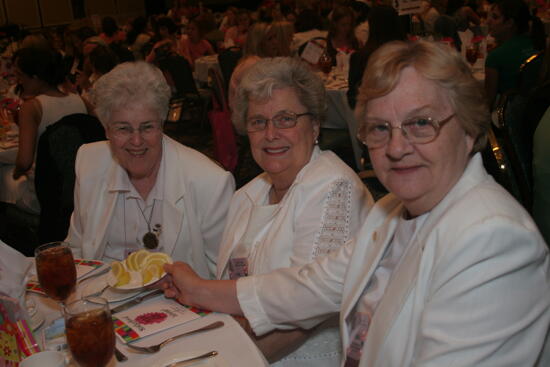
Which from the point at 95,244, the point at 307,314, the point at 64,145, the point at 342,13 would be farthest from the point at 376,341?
the point at 342,13

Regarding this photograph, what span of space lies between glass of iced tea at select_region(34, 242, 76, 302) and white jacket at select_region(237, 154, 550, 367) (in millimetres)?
928

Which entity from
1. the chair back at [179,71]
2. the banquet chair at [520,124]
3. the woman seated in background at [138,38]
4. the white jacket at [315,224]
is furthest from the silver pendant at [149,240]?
the woman seated in background at [138,38]

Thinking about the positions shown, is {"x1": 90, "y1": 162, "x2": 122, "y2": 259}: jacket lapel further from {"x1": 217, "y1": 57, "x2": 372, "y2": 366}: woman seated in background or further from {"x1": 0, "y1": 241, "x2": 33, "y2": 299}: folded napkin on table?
{"x1": 0, "y1": 241, "x2": 33, "y2": 299}: folded napkin on table

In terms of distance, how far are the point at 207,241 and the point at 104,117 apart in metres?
0.73

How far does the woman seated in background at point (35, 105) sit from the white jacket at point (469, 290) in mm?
3366

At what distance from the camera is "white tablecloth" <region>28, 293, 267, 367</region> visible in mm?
1475

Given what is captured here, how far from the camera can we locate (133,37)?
10656 mm

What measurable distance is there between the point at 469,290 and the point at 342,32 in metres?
6.37

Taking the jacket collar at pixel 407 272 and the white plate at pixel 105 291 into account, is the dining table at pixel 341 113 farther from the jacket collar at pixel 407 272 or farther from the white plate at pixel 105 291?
the jacket collar at pixel 407 272

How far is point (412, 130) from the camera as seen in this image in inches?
57.1

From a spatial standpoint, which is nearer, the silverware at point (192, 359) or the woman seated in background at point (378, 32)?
the silverware at point (192, 359)

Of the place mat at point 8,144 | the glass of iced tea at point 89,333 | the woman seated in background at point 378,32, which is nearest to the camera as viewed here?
the glass of iced tea at point 89,333

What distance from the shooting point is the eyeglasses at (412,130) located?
1.42 meters

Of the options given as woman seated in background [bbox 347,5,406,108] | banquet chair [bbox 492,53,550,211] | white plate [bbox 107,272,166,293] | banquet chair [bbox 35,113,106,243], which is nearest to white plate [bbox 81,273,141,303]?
white plate [bbox 107,272,166,293]
